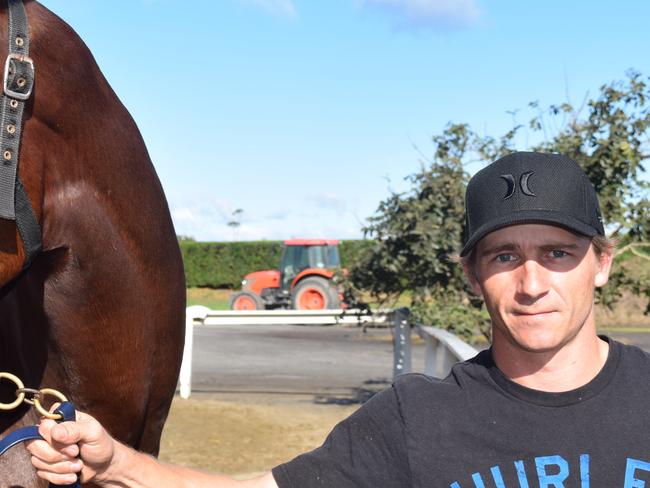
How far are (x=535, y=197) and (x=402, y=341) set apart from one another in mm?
6683

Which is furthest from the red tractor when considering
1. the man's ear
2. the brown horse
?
the man's ear

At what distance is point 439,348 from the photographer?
541 centimetres

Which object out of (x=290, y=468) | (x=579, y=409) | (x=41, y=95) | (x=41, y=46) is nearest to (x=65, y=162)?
(x=41, y=95)

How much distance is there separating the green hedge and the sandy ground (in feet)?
90.1

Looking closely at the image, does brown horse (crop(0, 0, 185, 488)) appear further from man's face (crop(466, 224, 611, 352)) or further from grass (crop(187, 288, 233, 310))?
Answer: grass (crop(187, 288, 233, 310))

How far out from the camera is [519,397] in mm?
1688

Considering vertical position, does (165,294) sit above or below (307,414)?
above

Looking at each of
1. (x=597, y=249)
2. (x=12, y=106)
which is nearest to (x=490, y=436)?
(x=597, y=249)

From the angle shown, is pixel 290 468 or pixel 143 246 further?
pixel 143 246

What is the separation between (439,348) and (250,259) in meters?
32.2

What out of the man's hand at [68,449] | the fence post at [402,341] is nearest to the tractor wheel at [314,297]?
the fence post at [402,341]

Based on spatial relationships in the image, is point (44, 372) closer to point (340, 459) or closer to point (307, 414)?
point (340, 459)

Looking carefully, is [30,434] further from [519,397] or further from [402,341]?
[402,341]

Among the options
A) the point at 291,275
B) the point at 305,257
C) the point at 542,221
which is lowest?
the point at 291,275
